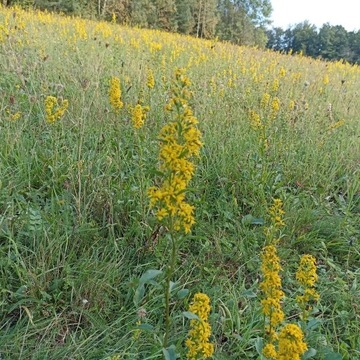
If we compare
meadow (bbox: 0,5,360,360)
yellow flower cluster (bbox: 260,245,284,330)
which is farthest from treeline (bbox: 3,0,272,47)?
yellow flower cluster (bbox: 260,245,284,330)

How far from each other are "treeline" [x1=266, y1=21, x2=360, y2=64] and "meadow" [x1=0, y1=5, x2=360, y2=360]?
16999 millimetres

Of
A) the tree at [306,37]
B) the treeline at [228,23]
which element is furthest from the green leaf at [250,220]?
the tree at [306,37]

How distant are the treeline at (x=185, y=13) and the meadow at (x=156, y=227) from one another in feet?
8.09

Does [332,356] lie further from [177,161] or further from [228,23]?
[228,23]

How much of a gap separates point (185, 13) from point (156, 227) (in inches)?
860

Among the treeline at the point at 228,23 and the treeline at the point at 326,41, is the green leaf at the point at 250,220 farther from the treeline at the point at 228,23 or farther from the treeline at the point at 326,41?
the treeline at the point at 326,41

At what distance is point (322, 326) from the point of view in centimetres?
167

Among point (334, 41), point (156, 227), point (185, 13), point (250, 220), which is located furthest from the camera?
point (334, 41)

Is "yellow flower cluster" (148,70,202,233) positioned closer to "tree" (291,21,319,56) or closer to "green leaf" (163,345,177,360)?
"green leaf" (163,345,177,360)

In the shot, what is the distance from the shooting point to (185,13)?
21312mm

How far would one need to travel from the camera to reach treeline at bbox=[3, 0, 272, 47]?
10915 mm

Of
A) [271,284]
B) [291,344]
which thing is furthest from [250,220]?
[291,344]

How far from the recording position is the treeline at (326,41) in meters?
22.4

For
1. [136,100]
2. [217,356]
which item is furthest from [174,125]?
[136,100]
